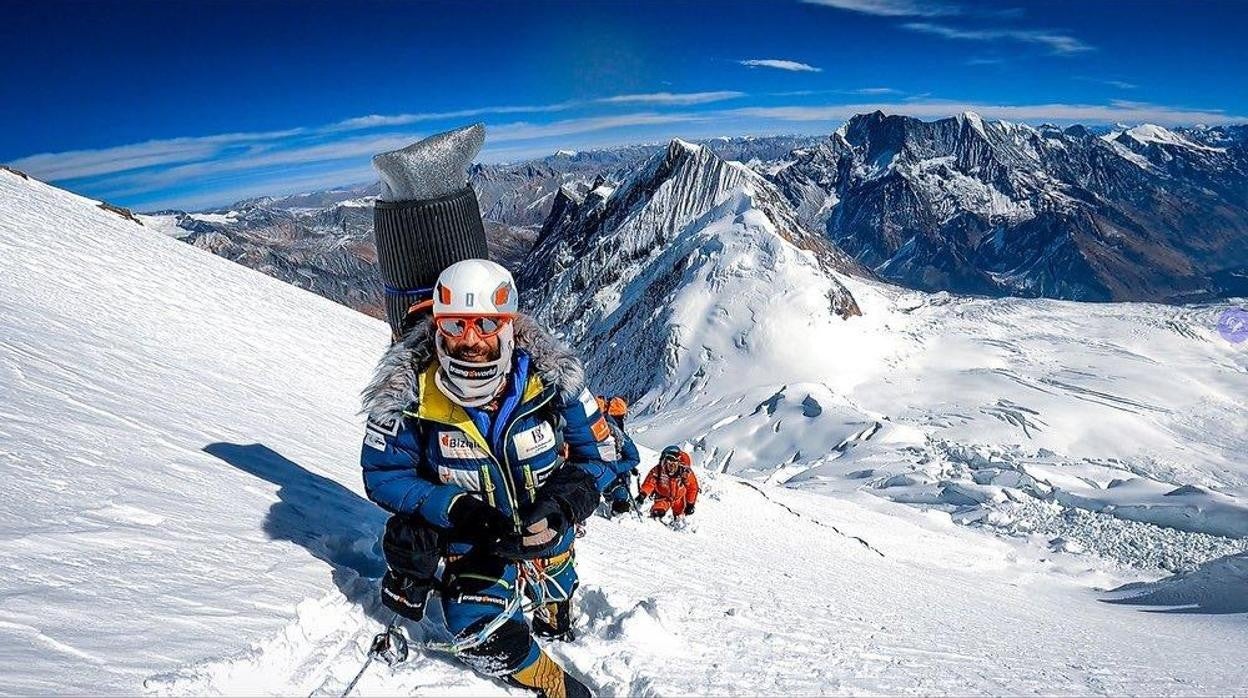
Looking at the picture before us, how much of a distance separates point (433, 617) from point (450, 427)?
1.35 meters

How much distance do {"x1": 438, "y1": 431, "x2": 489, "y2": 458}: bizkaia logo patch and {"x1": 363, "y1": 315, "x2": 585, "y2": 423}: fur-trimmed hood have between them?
0.82 ft

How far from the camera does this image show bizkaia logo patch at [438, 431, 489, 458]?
390cm

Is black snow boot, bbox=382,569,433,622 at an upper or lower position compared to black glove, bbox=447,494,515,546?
lower

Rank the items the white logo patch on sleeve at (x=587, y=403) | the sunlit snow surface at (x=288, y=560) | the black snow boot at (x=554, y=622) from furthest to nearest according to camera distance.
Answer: the black snow boot at (x=554, y=622) → the white logo patch on sleeve at (x=587, y=403) → the sunlit snow surface at (x=288, y=560)

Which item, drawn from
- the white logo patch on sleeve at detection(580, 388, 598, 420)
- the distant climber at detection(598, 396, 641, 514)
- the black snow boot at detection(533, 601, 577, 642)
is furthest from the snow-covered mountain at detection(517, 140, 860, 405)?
the white logo patch on sleeve at detection(580, 388, 598, 420)

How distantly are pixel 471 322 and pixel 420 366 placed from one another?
51cm

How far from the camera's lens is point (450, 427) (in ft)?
12.8

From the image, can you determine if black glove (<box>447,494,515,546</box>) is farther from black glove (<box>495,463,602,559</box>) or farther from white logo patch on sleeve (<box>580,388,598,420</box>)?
white logo patch on sleeve (<box>580,388,598,420</box>)

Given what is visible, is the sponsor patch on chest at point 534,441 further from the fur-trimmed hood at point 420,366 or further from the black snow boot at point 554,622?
the black snow boot at point 554,622

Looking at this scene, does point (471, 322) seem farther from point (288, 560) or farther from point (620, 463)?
point (288, 560)

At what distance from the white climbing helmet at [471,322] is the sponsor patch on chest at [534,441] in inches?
11.5

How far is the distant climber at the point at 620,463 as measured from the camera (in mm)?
4621

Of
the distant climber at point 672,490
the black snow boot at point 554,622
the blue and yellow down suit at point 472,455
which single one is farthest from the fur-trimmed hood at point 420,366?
the distant climber at point 672,490

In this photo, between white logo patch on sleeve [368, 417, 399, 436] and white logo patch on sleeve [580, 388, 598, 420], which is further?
white logo patch on sleeve [580, 388, 598, 420]
